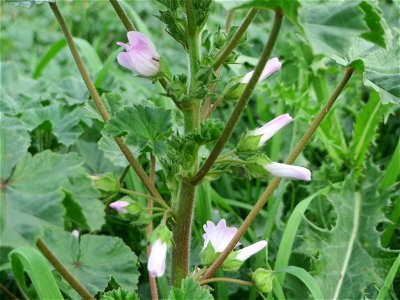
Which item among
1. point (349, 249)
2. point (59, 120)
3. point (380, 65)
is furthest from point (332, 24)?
point (59, 120)

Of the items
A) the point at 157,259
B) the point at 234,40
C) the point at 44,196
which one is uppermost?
the point at 234,40

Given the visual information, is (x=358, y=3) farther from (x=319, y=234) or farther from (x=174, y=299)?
(x=319, y=234)

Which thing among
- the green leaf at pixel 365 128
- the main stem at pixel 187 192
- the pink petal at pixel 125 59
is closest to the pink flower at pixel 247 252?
the main stem at pixel 187 192

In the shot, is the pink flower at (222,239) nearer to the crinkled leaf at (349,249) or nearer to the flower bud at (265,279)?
the flower bud at (265,279)

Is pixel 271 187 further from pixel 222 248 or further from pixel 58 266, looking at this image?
pixel 58 266

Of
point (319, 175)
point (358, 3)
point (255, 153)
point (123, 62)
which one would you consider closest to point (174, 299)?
point (255, 153)
